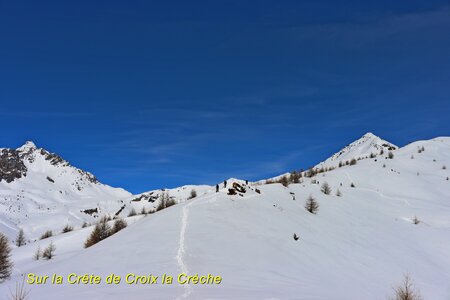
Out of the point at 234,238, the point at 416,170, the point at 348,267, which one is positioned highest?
the point at 416,170

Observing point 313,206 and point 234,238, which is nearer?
point 234,238

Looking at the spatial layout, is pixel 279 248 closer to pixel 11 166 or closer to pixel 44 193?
pixel 44 193

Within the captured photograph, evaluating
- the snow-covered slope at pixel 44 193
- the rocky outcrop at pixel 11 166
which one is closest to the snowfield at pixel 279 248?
the snow-covered slope at pixel 44 193

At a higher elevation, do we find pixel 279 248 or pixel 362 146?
pixel 362 146

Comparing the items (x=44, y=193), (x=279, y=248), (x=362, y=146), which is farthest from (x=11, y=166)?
(x=279, y=248)

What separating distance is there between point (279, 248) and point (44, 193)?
14081 cm

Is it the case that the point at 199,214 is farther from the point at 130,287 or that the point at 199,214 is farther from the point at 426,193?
the point at 426,193

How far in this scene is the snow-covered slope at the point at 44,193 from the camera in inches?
3536

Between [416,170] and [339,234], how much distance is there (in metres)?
19.3

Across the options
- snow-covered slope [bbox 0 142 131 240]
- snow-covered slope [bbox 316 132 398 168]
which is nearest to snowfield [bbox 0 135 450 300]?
snow-covered slope [bbox 316 132 398 168]

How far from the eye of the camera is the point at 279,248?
46.4 ft

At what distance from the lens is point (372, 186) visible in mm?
29953

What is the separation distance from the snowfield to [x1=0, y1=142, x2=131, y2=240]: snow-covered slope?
62.7 meters

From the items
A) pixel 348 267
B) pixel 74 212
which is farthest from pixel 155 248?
pixel 74 212
